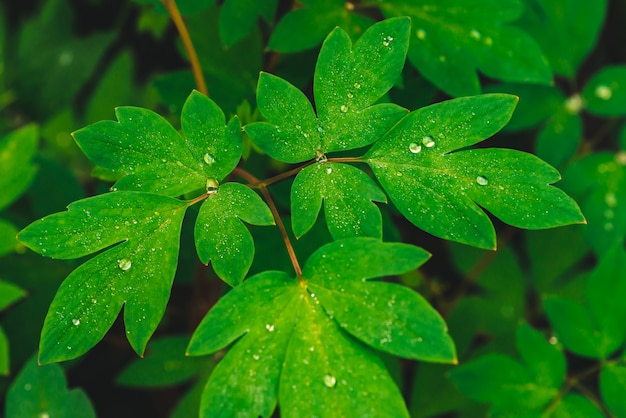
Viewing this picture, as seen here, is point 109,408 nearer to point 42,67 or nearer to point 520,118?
point 42,67

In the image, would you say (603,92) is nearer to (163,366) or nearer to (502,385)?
(502,385)

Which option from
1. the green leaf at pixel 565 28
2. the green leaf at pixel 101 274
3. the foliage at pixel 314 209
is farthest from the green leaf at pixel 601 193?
the green leaf at pixel 101 274

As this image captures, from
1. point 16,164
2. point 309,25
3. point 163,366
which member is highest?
point 309,25

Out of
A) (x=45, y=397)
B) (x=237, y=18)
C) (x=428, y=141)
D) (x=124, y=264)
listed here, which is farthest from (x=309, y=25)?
(x=45, y=397)

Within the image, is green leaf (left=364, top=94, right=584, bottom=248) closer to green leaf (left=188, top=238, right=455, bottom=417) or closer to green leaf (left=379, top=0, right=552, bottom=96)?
green leaf (left=188, top=238, right=455, bottom=417)

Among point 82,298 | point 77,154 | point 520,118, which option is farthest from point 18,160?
point 520,118

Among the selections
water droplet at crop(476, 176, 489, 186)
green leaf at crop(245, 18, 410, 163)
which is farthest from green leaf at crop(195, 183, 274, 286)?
water droplet at crop(476, 176, 489, 186)
